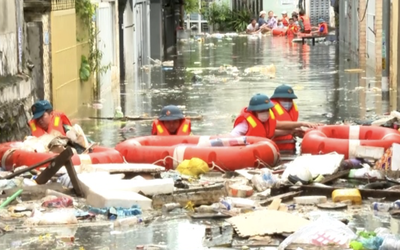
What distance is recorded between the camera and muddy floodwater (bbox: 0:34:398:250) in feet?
29.5

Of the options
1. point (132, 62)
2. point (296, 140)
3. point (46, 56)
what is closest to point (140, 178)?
point (296, 140)

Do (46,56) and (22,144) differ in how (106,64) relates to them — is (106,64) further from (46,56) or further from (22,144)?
(22,144)

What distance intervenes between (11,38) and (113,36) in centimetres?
1188

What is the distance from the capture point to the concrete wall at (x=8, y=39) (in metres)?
14.0

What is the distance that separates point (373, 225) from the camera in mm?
9148

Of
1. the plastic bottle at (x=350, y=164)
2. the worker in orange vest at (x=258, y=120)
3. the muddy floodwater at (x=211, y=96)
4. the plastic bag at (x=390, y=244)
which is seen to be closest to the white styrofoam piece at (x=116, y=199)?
the muddy floodwater at (x=211, y=96)

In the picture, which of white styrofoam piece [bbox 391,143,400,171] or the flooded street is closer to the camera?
white styrofoam piece [bbox 391,143,400,171]

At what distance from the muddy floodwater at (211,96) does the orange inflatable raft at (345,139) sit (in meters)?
2.72

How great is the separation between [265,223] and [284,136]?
512 cm

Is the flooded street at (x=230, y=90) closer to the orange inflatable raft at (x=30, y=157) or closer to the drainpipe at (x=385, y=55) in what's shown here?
the drainpipe at (x=385, y=55)

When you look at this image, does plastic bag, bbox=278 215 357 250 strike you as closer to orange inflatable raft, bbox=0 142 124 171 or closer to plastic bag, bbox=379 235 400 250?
plastic bag, bbox=379 235 400 250

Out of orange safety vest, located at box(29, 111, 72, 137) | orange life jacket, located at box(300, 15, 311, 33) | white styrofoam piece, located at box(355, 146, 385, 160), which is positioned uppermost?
orange life jacket, located at box(300, 15, 311, 33)

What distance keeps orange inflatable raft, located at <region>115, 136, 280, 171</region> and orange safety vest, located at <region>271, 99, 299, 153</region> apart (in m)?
1.02

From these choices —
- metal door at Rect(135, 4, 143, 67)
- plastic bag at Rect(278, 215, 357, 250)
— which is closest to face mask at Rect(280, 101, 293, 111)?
plastic bag at Rect(278, 215, 357, 250)
